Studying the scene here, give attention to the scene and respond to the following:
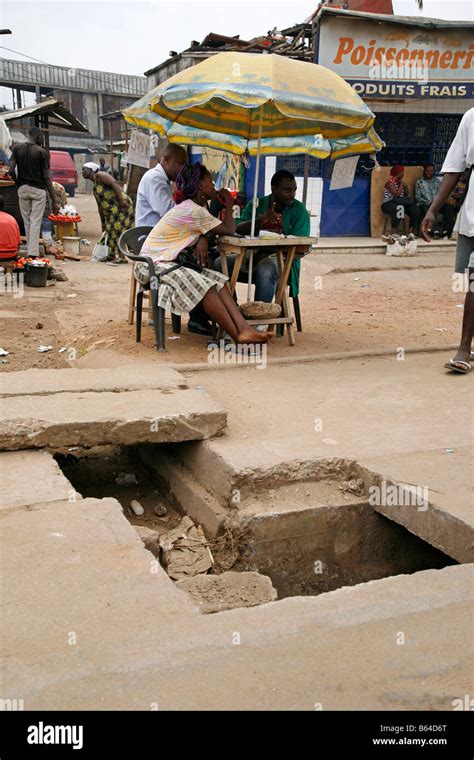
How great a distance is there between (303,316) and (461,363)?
2.86 metres

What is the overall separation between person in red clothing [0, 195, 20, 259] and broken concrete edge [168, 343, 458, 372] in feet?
17.9

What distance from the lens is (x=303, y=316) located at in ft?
25.3

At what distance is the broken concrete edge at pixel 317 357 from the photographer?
500 cm

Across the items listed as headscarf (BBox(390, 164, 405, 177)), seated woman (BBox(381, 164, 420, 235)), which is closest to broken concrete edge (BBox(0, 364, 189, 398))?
seated woman (BBox(381, 164, 420, 235))

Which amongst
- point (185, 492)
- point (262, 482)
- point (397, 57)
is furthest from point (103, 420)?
point (397, 57)

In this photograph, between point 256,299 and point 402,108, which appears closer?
point 256,299

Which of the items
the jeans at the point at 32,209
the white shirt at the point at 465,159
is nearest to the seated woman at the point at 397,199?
the jeans at the point at 32,209

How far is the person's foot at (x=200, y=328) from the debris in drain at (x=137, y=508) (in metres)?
2.74

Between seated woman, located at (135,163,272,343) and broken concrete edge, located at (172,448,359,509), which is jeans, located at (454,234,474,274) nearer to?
seated woman, located at (135,163,272,343)
